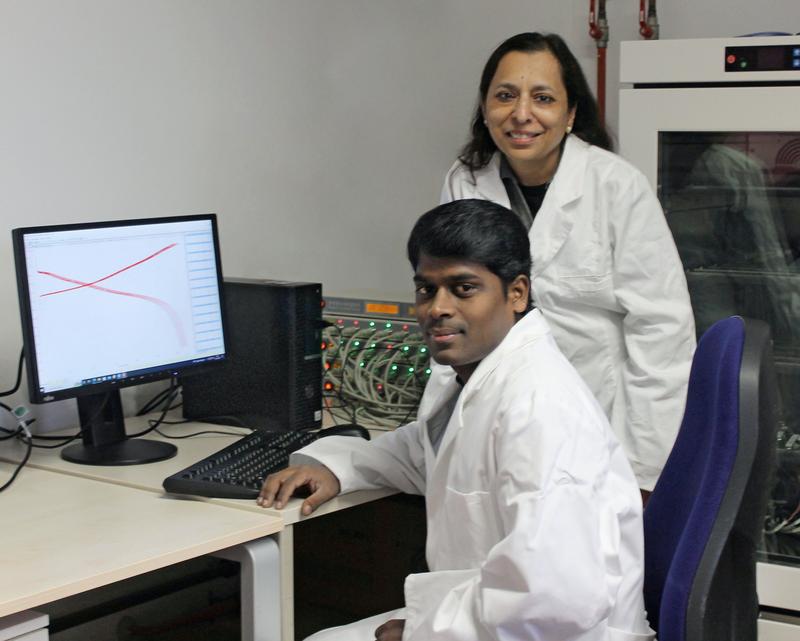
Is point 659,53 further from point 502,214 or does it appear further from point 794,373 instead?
point 502,214

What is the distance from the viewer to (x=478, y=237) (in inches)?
63.2

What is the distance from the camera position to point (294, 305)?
7.68 ft

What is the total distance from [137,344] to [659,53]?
4.16ft

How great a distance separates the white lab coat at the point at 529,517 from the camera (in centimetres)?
134

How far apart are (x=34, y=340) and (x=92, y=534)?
18.6 inches

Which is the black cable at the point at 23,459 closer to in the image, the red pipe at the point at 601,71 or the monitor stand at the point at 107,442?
the monitor stand at the point at 107,442

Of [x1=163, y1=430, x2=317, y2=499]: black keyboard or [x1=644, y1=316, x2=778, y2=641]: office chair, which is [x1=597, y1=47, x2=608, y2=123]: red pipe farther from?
[x1=644, y1=316, x2=778, y2=641]: office chair

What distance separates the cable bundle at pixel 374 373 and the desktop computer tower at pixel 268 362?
0.17 metres

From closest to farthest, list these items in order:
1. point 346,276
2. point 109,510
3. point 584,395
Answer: point 584,395
point 109,510
point 346,276

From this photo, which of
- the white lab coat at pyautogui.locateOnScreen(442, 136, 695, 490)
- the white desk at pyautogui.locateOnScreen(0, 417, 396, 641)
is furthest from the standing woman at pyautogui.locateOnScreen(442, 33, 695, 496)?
the white desk at pyautogui.locateOnScreen(0, 417, 396, 641)

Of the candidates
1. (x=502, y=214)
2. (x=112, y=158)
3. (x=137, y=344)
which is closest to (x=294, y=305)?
(x=137, y=344)

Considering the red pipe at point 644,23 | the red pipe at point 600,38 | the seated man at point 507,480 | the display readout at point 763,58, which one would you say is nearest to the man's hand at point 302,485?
the seated man at point 507,480

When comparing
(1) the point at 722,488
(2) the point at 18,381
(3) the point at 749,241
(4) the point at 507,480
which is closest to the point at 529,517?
(4) the point at 507,480

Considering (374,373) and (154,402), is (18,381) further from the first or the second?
(374,373)
